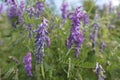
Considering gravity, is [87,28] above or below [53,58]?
above

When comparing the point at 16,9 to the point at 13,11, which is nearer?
the point at 16,9

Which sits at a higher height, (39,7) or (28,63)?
(39,7)

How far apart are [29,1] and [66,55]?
1.62 ft

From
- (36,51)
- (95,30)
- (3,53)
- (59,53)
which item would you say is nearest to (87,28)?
(95,30)

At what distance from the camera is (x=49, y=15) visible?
334cm

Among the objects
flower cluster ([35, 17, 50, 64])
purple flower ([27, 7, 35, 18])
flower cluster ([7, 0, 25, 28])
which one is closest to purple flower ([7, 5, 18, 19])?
flower cluster ([7, 0, 25, 28])

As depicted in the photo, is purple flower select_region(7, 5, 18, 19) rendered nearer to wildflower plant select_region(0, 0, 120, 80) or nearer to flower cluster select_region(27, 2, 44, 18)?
wildflower plant select_region(0, 0, 120, 80)

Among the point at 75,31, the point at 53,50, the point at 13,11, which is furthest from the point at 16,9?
the point at 75,31

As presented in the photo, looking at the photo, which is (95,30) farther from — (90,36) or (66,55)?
(66,55)

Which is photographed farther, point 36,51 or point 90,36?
point 90,36

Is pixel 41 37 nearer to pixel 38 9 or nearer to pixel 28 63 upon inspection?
pixel 28 63

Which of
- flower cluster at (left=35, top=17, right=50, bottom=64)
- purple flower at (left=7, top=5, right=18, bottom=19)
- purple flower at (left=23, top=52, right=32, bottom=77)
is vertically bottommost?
purple flower at (left=23, top=52, right=32, bottom=77)

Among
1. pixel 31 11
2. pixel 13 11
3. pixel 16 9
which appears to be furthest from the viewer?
pixel 13 11

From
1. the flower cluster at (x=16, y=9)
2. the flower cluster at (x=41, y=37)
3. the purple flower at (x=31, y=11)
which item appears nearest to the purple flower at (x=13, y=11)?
the flower cluster at (x=16, y=9)
